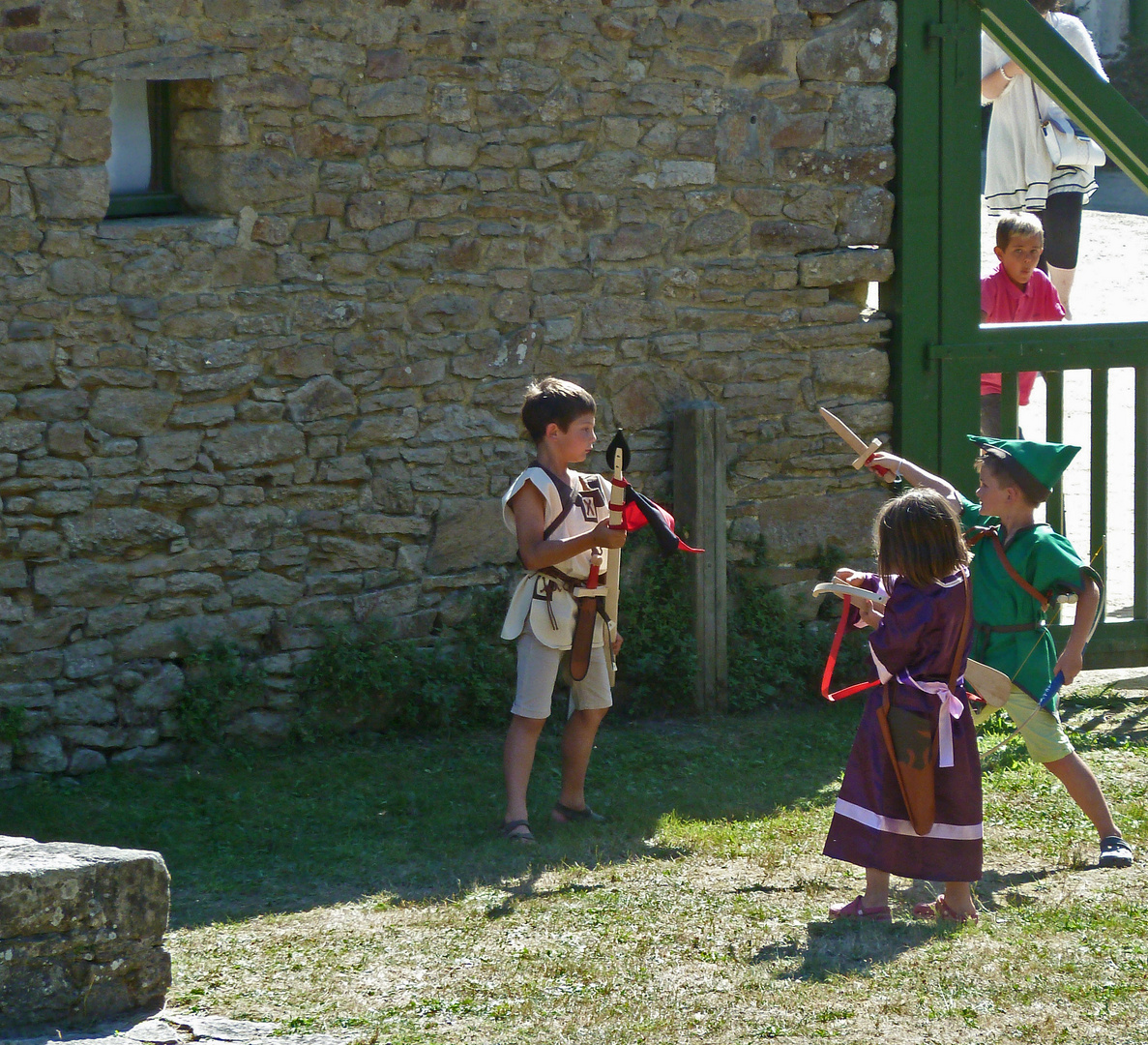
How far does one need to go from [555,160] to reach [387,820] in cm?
265

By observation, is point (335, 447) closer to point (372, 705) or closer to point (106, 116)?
point (372, 705)

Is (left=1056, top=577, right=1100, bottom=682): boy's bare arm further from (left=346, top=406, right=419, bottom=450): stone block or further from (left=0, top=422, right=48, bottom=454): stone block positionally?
(left=0, top=422, right=48, bottom=454): stone block

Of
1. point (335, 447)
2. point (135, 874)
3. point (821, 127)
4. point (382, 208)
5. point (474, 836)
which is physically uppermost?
point (821, 127)

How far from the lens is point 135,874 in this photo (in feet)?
10.4

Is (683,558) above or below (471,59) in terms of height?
below

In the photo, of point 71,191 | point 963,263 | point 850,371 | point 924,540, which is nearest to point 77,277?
point 71,191

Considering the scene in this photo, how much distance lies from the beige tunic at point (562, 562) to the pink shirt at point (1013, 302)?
285 centimetres

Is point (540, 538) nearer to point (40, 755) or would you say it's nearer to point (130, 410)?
point (130, 410)

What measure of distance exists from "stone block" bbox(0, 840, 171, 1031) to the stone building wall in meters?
2.09

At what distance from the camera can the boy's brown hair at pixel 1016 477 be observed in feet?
14.6

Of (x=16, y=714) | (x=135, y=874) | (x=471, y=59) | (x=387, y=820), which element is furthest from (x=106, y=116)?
(x=135, y=874)

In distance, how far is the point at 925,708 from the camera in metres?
3.94

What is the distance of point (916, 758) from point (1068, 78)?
3.62m

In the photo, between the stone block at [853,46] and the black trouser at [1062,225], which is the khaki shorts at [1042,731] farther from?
the black trouser at [1062,225]
